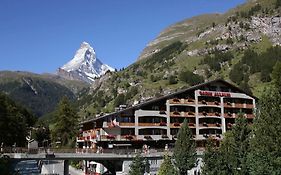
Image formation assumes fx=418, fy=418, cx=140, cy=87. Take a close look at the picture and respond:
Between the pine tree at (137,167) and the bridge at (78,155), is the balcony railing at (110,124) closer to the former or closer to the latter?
the bridge at (78,155)

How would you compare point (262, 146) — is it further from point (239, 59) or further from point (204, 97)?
point (239, 59)

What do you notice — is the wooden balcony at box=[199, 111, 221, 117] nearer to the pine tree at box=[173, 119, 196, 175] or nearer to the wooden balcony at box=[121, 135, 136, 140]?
the wooden balcony at box=[121, 135, 136, 140]

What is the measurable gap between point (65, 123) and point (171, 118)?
31198 millimetres

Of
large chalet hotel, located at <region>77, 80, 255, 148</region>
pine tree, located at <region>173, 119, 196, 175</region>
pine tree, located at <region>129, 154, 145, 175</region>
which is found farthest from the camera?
large chalet hotel, located at <region>77, 80, 255, 148</region>

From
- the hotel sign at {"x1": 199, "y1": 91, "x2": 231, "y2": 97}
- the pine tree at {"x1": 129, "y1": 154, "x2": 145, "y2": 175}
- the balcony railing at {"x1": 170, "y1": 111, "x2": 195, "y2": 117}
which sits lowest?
the pine tree at {"x1": 129, "y1": 154, "x2": 145, "y2": 175}

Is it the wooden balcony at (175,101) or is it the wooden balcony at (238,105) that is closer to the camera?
the wooden balcony at (175,101)

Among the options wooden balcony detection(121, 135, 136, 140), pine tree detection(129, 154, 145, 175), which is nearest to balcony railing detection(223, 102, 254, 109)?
wooden balcony detection(121, 135, 136, 140)

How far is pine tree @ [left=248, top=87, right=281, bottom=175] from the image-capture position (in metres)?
40.5

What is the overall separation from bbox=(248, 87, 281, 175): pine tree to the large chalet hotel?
115 ft

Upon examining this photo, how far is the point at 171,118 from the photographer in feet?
280

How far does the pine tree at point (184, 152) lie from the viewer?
5500 cm

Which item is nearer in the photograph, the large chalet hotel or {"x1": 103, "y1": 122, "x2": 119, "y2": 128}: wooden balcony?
{"x1": 103, "y1": 122, "x2": 119, "y2": 128}: wooden balcony

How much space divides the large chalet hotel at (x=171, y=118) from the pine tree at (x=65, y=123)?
6.71 metres

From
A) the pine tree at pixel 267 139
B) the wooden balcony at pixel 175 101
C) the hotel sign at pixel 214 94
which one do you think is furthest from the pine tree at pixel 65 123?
the pine tree at pixel 267 139
